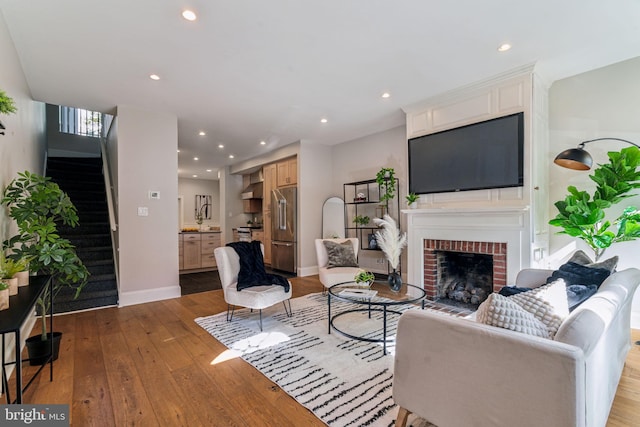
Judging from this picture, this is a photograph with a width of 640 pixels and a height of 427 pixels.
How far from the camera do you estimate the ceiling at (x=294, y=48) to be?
220cm

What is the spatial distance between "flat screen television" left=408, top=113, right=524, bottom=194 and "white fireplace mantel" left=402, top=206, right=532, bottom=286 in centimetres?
29

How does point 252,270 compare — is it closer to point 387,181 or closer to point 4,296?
point 4,296

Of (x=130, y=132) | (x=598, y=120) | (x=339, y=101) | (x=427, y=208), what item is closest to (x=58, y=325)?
(x=130, y=132)

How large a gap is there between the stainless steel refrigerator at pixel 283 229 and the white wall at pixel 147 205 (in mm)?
2247

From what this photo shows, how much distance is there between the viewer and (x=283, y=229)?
20.3 ft

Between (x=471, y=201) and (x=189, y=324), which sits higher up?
(x=471, y=201)

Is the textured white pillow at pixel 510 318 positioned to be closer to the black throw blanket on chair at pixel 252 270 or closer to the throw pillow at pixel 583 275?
the throw pillow at pixel 583 275

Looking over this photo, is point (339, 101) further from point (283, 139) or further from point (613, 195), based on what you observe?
point (613, 195)

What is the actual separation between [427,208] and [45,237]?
3.87 metres

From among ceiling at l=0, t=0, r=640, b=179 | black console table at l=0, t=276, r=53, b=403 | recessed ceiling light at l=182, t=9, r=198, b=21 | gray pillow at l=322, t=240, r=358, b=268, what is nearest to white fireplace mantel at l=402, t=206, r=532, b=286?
gray pillow at l=322, t=240, r=358, b=268

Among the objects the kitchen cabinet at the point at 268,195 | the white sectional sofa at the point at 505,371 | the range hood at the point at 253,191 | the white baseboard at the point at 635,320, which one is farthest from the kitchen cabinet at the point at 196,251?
the white baseboard at the point at 635,320

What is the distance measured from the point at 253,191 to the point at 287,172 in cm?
208

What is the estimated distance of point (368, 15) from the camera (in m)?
2.25

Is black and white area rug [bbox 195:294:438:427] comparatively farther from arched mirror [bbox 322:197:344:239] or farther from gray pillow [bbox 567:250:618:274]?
arched mirror [bbox 322:197:344:239]
